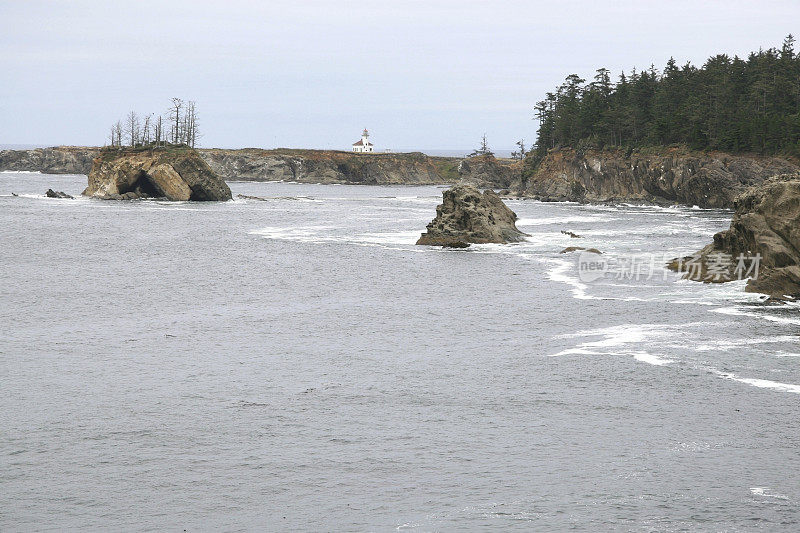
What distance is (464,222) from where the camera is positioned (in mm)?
76312

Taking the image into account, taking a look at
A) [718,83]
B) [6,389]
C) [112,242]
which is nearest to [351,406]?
[6,389]

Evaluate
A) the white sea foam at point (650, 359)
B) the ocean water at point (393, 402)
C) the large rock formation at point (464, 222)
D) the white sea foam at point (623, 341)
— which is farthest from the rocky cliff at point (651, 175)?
Answer: the white sea foam at point (650, 359)

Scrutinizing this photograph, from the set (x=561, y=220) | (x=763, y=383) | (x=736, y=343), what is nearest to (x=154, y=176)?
(x=561, y=220)

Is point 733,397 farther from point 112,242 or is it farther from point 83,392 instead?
point 112,242

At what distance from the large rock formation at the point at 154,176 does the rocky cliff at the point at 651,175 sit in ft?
209

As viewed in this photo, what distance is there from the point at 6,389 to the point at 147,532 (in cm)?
1357

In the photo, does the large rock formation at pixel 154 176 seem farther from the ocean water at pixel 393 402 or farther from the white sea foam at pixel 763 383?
the white sea foam at pixel 763 383

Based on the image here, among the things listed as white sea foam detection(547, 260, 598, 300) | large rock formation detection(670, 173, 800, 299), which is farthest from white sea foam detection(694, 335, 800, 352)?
white sea foam detection(547, 260, 598, 300)

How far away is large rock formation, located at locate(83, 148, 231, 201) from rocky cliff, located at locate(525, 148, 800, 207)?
63789 mm

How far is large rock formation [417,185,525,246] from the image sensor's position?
74.9m

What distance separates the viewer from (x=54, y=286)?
2042 inches

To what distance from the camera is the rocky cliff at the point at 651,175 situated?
380 ft

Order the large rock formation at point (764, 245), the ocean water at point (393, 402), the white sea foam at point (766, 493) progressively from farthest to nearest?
the large rock formation at point (764, 245) < the white sea foam at point (766, 493) < the ocean water at point (393, 402)

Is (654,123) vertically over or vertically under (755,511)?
over
